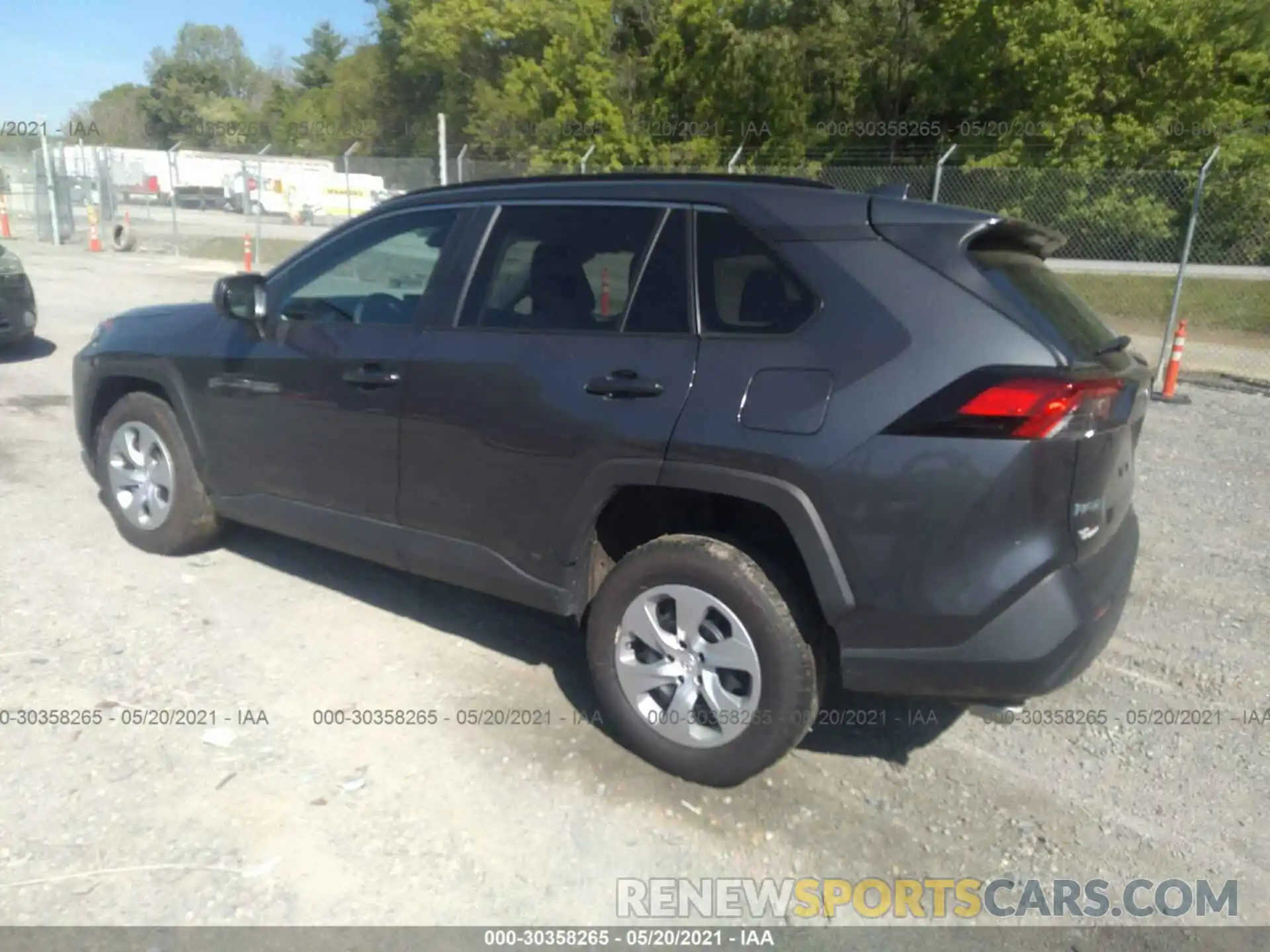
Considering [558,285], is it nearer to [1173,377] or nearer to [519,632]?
[519,632]

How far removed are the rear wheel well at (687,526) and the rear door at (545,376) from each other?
0.15 metres

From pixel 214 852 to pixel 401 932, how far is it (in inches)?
25.9

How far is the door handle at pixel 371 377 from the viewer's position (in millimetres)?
3971

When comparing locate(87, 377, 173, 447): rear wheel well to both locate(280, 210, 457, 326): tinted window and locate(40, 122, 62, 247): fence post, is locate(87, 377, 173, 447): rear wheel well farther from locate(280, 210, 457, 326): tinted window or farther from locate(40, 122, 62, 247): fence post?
locate(40, 122, 62, 247): fence post

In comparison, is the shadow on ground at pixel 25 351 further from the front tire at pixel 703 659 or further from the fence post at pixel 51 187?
the fence post at pixel 51 187

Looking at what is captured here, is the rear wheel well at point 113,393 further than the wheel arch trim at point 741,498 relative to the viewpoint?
Yes

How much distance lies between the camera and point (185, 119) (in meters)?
81.4

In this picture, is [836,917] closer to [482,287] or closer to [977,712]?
[977,712]

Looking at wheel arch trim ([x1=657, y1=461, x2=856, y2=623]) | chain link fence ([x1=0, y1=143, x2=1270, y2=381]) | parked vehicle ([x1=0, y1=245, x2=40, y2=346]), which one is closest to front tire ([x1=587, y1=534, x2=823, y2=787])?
wheel arch trim ([x1=657, y1=461, x2=856, y2=623])

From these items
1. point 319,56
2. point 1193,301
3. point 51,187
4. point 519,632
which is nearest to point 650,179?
point 519,632

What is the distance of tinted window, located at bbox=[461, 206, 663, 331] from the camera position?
3.62m

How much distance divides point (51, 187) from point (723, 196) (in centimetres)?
2496

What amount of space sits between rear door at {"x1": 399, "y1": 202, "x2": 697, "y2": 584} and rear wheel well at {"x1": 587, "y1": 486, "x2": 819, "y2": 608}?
153mm

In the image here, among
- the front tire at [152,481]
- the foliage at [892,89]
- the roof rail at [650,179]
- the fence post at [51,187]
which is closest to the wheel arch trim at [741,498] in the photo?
the roof rail at [650,179]
